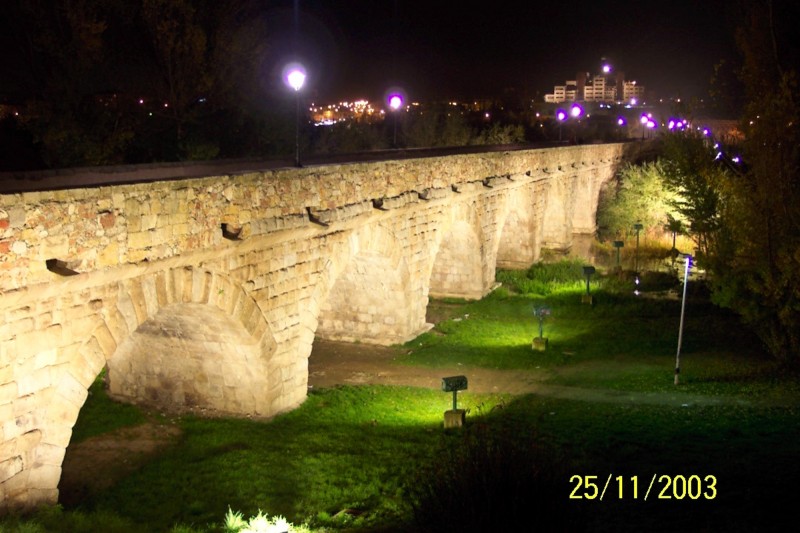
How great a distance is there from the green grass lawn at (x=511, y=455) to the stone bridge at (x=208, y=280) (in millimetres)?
672

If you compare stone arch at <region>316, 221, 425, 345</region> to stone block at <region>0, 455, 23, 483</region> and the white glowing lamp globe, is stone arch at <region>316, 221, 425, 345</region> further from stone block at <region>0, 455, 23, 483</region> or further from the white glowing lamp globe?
stone block at <region>0, 455, 23, 483</region>

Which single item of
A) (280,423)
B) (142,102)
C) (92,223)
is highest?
(142,102)

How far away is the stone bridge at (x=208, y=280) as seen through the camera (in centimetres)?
781

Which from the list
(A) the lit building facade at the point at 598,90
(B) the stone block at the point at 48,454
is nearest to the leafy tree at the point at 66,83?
(B) the stone block at the point at 48,454

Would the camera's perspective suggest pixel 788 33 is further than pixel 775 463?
Yes

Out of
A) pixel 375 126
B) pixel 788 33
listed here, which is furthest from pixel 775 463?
pixel 375 126

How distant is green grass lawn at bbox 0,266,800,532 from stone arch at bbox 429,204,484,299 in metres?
5.14

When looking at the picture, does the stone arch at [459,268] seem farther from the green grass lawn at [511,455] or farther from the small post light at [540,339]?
the green grass lawn at [511,455]

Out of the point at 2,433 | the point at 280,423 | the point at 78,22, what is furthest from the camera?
the point at 78,22

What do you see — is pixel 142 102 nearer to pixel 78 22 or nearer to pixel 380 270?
pixel 78 22

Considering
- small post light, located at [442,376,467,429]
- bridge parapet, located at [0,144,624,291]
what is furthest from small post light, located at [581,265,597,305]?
small post light, located at [442,376,467,429]

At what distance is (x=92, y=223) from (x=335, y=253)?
18.1 feet

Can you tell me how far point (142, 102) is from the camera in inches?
893
